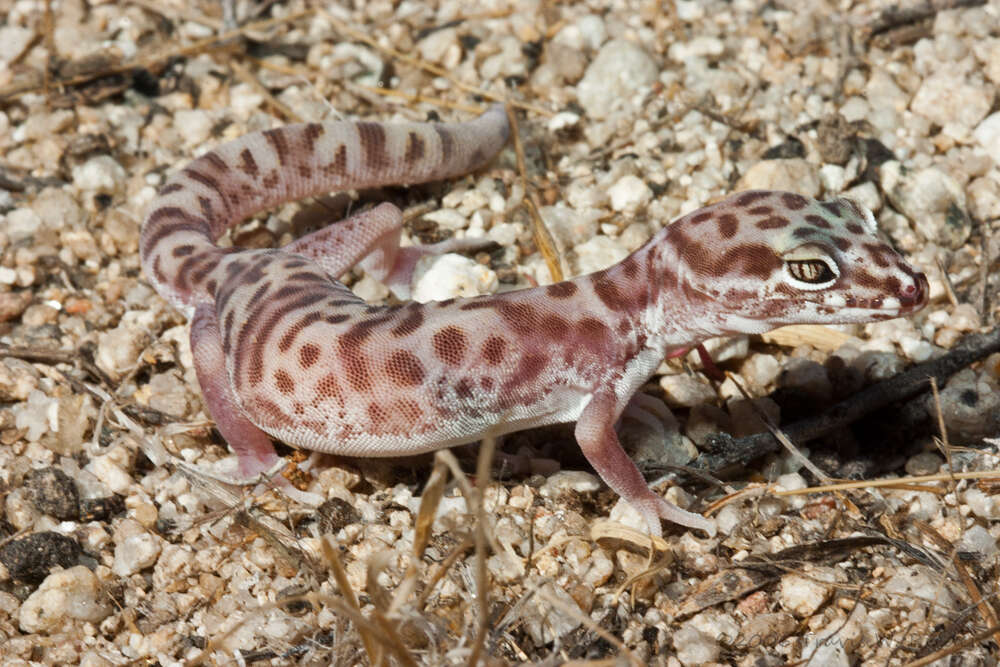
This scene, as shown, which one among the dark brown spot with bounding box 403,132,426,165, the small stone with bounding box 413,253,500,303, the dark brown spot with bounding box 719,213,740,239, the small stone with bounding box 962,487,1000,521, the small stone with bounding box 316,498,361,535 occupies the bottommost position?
the small stone with bounding box 316,498,361,535

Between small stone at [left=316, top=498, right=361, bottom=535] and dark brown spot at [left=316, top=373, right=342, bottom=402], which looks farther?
small stone at [left=316, top=498, right=361, bottom=535]

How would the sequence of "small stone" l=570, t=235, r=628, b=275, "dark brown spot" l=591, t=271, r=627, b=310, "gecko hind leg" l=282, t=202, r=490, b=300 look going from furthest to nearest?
"small stone" l=570, t=235, r=628, b=275 < "gecko hind leg" l=282, t=202, r=490, b=300 < "dark brown spot" l=591, t=271, r=627, b=310

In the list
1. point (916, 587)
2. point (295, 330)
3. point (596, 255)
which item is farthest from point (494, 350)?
point (916, 587)

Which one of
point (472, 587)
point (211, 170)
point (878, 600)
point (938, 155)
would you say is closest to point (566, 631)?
point (472, 587)

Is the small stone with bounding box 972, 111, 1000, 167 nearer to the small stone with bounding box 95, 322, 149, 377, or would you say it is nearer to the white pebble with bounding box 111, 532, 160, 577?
the small stone with bounding box 95, 322, 149, 377

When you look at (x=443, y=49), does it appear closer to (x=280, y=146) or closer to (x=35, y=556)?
(x=280, y=146)

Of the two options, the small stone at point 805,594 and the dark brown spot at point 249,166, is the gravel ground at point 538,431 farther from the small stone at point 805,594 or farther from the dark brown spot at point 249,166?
the dark brown spot at point 249,166

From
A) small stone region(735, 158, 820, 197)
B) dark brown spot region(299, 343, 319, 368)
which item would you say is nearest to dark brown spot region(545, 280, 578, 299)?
dark brown spot region(299, 343, 319, 368)
